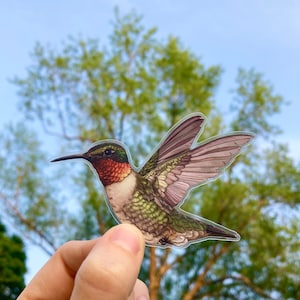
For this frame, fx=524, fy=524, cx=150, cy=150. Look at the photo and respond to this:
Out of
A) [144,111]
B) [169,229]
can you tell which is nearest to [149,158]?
[169,229]

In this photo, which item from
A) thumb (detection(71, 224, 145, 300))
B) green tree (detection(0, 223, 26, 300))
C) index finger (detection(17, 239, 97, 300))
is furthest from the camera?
green tree (detection(0, 223, 26, 300))

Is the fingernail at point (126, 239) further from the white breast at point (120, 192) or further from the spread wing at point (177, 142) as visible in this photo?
the spread wing at point (177, 142)

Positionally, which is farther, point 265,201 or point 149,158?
point 265,201

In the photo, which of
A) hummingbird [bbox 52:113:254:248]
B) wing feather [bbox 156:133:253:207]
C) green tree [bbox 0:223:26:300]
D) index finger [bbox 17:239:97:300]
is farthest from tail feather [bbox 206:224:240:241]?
green tree [bbox 0:223:26:300]

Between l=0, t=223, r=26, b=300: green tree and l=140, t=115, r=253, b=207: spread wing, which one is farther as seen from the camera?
l=0, t=223, r=26, b=300: green tree

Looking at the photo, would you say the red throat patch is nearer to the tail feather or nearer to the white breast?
the white breast

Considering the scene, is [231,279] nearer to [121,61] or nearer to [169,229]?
[121,61]

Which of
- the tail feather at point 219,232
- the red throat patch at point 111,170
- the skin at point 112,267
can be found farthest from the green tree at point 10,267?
the skin at point 112,267

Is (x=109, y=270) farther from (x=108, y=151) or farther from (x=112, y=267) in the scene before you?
(x=108, y=151)
